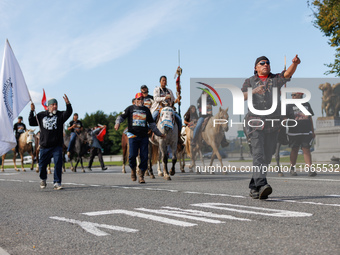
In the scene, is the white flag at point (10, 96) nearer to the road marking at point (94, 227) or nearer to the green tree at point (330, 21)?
the road marking at point (94, 227)

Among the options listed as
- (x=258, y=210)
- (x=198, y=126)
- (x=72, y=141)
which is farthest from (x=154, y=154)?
(x=258, y=210)

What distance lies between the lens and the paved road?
3818mm

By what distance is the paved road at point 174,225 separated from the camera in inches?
150

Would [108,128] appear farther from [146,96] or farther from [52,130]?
[52,130]

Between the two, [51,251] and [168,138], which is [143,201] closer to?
[51,251]

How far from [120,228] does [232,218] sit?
1339mm

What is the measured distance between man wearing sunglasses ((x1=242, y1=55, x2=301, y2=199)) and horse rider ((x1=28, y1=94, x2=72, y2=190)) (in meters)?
4.45

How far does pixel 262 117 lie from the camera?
22.9 feet

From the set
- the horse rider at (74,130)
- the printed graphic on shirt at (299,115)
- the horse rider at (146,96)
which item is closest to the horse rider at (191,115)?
the horse rider at (146,96)

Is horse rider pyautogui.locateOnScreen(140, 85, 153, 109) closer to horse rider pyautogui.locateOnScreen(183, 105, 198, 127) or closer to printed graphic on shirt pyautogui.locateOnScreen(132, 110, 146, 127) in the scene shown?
printed graphic on shirt pyautogui.locateOnScreen(132, 110, 146, 127)

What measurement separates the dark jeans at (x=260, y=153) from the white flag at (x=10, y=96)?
16.7 feet

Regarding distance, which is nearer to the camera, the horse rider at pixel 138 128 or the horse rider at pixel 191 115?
the horse rider at pixel 138 128

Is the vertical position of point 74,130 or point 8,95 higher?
point 8,95

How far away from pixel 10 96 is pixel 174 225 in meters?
6.41
